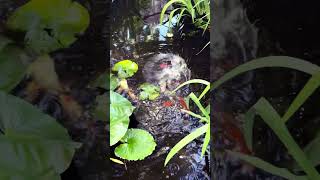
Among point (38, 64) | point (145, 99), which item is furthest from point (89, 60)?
point (145, 99)

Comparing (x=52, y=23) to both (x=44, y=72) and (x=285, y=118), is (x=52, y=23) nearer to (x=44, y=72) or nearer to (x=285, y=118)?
(x=44, y=72)

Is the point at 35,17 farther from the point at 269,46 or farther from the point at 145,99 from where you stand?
the point at 269,46

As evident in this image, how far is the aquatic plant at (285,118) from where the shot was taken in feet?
3.27

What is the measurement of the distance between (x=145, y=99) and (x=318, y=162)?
0.61m

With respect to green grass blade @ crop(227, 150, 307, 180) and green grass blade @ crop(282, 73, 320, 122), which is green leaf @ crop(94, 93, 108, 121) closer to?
green grass blade @ crop(227, 150, 307, 180)

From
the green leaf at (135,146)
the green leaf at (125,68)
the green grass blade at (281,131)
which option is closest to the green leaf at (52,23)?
the green leaf at (125,68)

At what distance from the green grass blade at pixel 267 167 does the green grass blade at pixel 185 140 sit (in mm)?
249

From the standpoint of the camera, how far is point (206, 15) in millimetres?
1355

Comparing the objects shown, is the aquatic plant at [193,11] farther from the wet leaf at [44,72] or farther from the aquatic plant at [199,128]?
the wet leaf at [44,72]

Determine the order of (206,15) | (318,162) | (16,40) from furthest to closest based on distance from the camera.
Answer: (206,15) < (16,40) < (318,162)

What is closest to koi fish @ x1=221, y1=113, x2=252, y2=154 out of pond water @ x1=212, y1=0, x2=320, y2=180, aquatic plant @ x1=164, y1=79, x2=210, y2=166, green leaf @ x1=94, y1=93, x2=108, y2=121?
pond water @ x1=212, y1=0, x2=320, y2=180

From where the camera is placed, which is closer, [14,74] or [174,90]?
[14,74]

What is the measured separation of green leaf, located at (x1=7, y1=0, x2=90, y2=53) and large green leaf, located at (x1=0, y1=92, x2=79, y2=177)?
178 millimetres

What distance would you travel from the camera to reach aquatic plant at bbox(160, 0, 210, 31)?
136 centimetres
